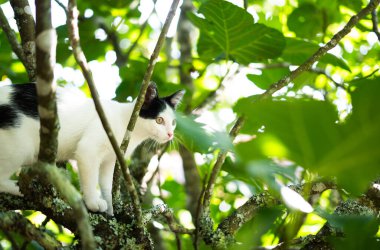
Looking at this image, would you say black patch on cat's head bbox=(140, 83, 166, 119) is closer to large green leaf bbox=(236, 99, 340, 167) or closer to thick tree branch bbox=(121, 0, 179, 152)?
thick tree branch bbox=(121, 0, 179, 152)

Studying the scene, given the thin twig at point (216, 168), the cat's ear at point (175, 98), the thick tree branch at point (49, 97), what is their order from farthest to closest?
the cat's ear at point (175, 98) < the thin twig at point (216, 168) < the thick tree branch at point (49, 97)

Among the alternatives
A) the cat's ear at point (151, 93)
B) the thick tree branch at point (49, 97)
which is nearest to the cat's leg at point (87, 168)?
the cat's ear at point (151, 93)

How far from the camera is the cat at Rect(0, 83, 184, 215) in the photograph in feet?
6.57

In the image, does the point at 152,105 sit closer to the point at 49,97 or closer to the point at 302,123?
the point at 49,97

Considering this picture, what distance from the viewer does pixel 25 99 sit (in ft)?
6.91

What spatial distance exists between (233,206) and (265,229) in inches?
88.2

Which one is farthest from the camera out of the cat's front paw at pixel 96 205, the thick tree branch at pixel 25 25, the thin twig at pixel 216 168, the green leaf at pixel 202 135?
the thick tree branch at pixel 25 25

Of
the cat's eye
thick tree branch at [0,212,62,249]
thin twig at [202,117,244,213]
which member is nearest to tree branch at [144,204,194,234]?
thin twig at [202,117,244,213]

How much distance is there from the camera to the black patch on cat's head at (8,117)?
2.02 meters

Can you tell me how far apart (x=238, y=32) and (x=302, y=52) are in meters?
0.49

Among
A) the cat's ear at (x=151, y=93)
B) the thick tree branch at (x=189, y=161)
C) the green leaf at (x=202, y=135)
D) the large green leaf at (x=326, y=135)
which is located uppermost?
the large green leaf at (x=326, y=135)

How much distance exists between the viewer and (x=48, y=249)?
1.38 metres

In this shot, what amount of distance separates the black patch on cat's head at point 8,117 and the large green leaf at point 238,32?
1003mm

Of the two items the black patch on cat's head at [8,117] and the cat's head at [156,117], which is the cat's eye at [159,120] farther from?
the black patch on cat's head at [8,117]
